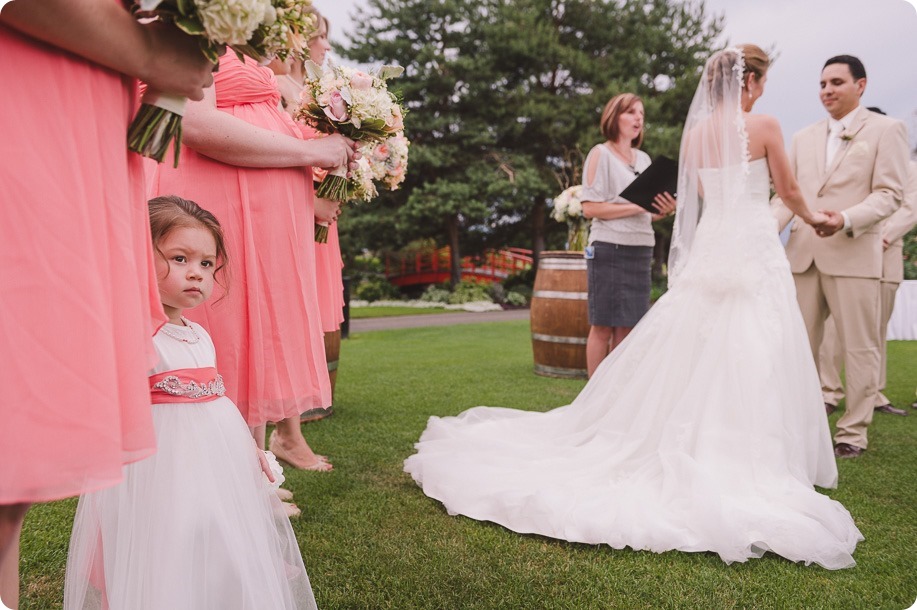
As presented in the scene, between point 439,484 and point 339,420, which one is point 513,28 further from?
point 439,484

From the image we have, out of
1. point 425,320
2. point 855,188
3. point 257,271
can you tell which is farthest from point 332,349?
point 425,320

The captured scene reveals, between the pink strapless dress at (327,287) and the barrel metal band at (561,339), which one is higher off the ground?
the pink strapless dress at (327,287)

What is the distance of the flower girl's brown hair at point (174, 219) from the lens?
1.67m

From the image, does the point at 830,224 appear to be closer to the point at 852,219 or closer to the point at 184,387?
the point at 852,219

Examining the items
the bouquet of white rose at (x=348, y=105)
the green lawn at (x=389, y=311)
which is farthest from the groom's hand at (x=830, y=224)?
the green lawn at (x=389, y=311)

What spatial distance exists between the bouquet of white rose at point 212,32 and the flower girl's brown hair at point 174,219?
0.45 metres

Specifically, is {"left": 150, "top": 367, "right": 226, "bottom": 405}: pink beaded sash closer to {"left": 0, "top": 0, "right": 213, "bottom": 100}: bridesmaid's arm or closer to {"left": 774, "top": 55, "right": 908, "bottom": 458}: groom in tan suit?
{"left": 0, "top": 0, "right": 213, "bottom": 100}: bridesmaid's arm

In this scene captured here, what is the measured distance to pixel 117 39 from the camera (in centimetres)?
104

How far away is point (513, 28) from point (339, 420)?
1770 centimetres

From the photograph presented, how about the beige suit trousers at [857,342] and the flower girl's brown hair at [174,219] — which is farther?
the beige suit trousers at [857,342]

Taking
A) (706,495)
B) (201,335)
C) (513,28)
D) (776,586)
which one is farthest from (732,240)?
(513,28)

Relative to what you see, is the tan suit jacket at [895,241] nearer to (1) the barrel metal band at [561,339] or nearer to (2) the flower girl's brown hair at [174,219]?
(1) the barrel metal band at [561,339]

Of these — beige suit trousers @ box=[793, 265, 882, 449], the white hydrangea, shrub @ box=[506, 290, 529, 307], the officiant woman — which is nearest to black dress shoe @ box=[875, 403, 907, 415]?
beige suit trousers @ box=[793, 265, 882, 449]

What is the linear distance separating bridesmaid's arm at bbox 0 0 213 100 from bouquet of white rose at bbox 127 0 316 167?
0.03 m
